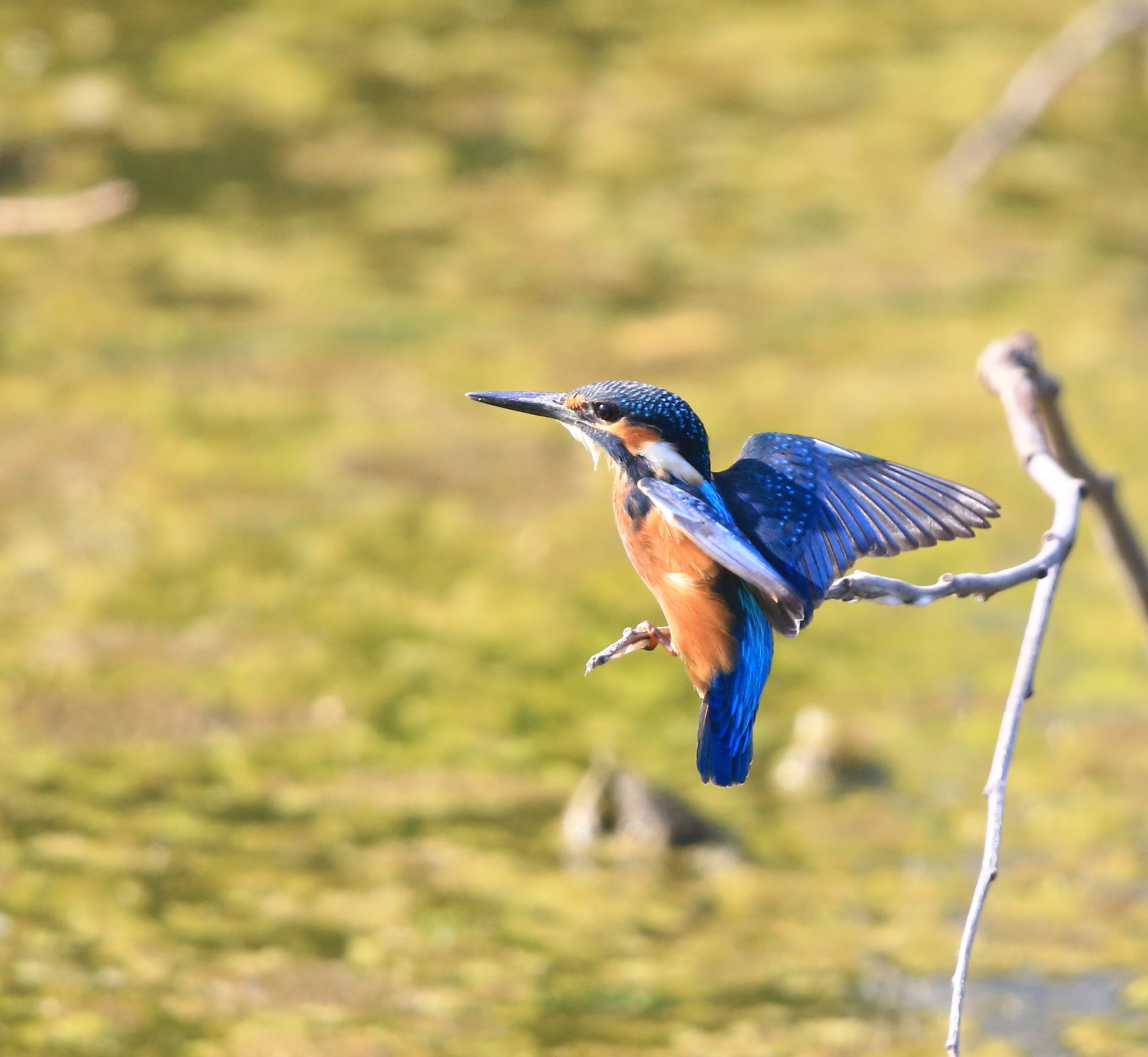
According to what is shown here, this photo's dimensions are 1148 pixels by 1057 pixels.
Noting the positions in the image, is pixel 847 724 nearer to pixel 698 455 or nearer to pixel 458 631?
pixel 458 631

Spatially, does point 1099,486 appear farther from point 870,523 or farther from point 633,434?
point 633,434

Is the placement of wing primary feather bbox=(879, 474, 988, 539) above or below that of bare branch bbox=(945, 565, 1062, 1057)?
above

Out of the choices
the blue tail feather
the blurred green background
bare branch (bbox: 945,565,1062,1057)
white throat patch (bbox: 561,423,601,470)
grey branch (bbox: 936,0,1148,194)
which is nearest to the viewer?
bare branch (bbox: 945,565,1062,1057)

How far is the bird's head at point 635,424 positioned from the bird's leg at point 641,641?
0.13 metres

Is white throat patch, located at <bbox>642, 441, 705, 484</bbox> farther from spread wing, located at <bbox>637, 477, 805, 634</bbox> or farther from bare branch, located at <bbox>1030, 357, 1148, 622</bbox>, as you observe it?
bare branch, located at <bbox>1030, 357, 1148, 622</bbox>

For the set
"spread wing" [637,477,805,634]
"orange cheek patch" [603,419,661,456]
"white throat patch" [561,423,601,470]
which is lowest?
"spread wing" [637,477,805,634]

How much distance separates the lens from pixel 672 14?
6.60m

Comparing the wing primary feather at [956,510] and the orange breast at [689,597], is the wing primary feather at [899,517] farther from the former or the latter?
the orange breast at [689,597]

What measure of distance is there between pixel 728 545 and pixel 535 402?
252 millimetres

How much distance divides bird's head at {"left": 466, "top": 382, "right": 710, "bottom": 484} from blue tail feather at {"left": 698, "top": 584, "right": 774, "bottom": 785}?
13cm

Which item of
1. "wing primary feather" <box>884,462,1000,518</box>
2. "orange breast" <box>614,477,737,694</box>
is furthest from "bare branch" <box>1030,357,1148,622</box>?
"orange breast" <box>614,477,737,694</box>

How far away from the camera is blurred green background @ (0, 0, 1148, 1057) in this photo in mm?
2871

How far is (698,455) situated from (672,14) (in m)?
5.55

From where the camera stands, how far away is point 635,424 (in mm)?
1384
